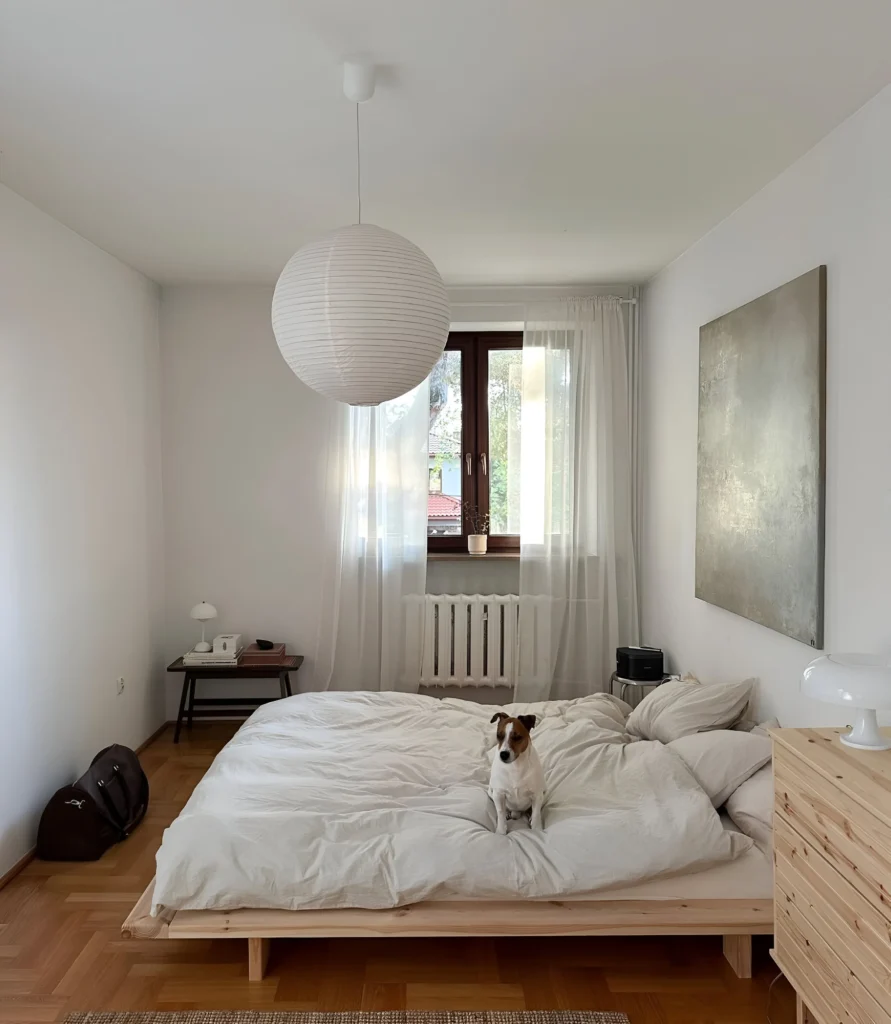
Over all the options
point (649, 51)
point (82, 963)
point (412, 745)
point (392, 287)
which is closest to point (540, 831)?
point (412, 745)

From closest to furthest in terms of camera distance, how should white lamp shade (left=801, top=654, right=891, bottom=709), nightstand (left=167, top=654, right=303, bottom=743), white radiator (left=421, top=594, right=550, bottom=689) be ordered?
white lamp shade (left=801, top=654, right=891, bottom=709), nightstand (left=167, top=654, right=303, bottom=743), white radiator (left=421, top=594, right=550, bottom=689)

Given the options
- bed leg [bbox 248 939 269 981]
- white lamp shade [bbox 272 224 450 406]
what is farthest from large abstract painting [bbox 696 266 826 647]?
bed leg [bbox 248 939 269 981]

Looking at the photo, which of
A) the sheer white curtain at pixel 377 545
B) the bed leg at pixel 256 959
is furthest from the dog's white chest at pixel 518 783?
the sheer white curtain at pixel 377 545

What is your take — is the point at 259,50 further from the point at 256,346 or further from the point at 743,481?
the point at 256,346

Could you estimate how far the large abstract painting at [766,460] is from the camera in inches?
100

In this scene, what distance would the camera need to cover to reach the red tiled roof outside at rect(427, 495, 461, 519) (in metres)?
4.91

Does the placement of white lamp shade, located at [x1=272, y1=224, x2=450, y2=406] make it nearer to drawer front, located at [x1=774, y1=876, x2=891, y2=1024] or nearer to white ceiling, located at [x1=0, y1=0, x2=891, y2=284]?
white ceiling, located at [x1=0, y1=0, x2=891, y2=284]

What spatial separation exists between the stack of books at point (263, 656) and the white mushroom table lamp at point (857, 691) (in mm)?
3036

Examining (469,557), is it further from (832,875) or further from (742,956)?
(832,875)

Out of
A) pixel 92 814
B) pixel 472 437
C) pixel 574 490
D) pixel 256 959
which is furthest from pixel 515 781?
pixel 472 437

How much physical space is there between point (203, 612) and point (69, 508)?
1.12m

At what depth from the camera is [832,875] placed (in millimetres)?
1760

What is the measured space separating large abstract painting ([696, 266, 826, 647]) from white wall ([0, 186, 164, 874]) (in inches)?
109

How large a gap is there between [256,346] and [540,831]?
3.20m
